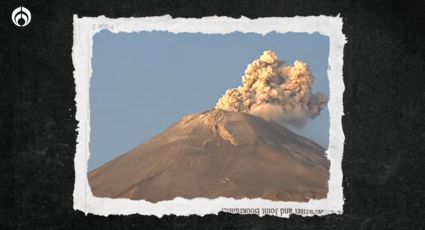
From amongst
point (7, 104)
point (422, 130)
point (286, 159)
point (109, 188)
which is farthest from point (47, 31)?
point (422, 130)

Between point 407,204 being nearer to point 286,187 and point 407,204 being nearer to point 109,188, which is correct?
point 286,187

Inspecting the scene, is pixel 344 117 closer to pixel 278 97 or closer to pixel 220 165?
pixel 278 97

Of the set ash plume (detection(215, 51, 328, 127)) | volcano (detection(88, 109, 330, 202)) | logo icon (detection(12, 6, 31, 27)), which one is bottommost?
volcano (detection(88, 109, 330, 202))

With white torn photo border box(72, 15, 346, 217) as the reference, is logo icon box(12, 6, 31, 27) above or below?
Answer: above

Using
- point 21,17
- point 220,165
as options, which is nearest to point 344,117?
point 220,165

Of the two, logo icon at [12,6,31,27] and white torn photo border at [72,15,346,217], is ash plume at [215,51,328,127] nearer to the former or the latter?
white torn photo border at [72,15,346,217]

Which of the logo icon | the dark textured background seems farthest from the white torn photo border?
the logo icon
